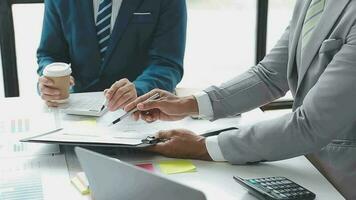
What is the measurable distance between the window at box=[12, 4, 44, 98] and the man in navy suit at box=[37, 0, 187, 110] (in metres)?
0.76

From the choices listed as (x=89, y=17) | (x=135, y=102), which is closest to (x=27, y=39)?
(x=89, y=17)

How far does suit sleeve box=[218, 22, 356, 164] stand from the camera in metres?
1.27

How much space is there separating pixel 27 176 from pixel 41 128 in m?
0.28

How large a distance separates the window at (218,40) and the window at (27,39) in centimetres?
83

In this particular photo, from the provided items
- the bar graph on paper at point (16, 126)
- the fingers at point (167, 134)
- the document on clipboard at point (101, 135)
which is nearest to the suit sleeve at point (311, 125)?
the fingers at point (167, 134)

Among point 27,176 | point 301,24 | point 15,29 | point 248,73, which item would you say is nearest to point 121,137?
point 27,176

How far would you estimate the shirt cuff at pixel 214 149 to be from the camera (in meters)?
1.41

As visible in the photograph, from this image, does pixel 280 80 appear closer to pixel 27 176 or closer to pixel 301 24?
pixel 301 24

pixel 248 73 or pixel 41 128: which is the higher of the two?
pixel 248 73

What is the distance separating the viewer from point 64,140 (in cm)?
144

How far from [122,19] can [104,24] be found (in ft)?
0.24

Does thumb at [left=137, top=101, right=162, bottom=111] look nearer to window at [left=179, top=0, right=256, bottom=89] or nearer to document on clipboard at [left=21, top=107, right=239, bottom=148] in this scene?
document on clipboard at [left=21, top=107, right=239, bottom=148]

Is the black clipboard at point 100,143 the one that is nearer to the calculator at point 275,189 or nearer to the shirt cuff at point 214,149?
the shirt cuff at point 214,149

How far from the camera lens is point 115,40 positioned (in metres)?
1.98
